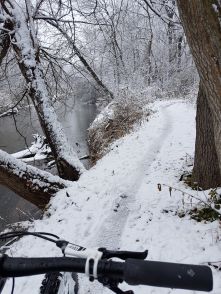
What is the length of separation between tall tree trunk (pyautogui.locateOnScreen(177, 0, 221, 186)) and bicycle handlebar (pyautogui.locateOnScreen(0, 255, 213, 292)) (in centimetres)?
217

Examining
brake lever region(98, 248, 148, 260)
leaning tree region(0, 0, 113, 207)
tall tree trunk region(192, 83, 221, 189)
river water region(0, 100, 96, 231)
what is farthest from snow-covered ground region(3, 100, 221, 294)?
brake lever region(98, 248, 148, 260)

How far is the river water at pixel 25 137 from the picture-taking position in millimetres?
10514

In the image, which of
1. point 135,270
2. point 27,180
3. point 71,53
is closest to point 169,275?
point 135,270

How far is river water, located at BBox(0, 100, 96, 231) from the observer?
34.5 feet

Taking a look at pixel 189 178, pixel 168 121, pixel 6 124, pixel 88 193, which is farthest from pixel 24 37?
pixel 6 124

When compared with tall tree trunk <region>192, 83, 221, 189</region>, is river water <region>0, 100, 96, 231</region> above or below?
below

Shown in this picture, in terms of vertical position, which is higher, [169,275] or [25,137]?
[169,275]

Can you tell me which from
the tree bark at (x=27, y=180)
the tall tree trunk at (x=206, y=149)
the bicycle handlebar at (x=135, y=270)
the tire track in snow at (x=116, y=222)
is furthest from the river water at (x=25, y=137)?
the bicycle handlebar at (x=135, y=270)

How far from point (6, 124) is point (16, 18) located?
20.4 m

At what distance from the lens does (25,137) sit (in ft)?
26.0

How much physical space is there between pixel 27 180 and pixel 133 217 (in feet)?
9.63

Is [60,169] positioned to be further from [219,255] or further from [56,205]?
[219,255]

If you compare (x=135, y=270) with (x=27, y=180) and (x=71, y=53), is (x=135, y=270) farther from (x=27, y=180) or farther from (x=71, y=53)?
(x=71, y=53)

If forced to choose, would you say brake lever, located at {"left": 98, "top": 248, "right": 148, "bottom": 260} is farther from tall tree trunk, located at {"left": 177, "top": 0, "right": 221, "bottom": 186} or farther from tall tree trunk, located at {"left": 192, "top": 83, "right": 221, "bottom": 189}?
tall tree trunk, located at {"left": 192, "top": 83, "right": 221, "bottom": 189}
